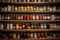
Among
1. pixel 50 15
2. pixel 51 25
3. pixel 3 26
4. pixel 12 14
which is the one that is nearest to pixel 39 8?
pixel 50 15

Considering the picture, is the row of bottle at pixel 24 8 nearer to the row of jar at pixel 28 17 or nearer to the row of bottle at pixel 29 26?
the row of jar at pixel 28 17

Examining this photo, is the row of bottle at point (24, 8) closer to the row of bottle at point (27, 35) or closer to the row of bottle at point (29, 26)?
the row of bottle at point (29, 26)

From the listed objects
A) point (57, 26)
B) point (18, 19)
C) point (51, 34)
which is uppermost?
point (18, 19)

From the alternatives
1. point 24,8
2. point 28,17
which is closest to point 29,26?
point 28,17

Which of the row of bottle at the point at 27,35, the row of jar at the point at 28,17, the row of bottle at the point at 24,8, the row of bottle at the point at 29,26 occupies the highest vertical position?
the row of bottle at the point at 24,8

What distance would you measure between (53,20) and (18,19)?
94cm

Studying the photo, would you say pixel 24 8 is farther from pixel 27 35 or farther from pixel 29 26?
pixel 27 35

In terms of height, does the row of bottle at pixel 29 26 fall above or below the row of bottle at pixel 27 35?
above

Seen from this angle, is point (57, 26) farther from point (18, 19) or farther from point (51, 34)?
point (18, 19)

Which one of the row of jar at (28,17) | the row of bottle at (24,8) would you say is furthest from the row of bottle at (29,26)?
the row of bottle at (24,8)

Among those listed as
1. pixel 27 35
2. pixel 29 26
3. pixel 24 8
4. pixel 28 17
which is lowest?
pixel 27 35

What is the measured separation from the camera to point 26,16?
3.22 metres

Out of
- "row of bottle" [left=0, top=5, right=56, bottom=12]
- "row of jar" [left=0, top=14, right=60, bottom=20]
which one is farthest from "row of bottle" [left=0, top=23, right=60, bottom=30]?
"row of bottle" [left=0, top=5, right=56, bottom=12]

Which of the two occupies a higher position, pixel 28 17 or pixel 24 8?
pixel 24 8
